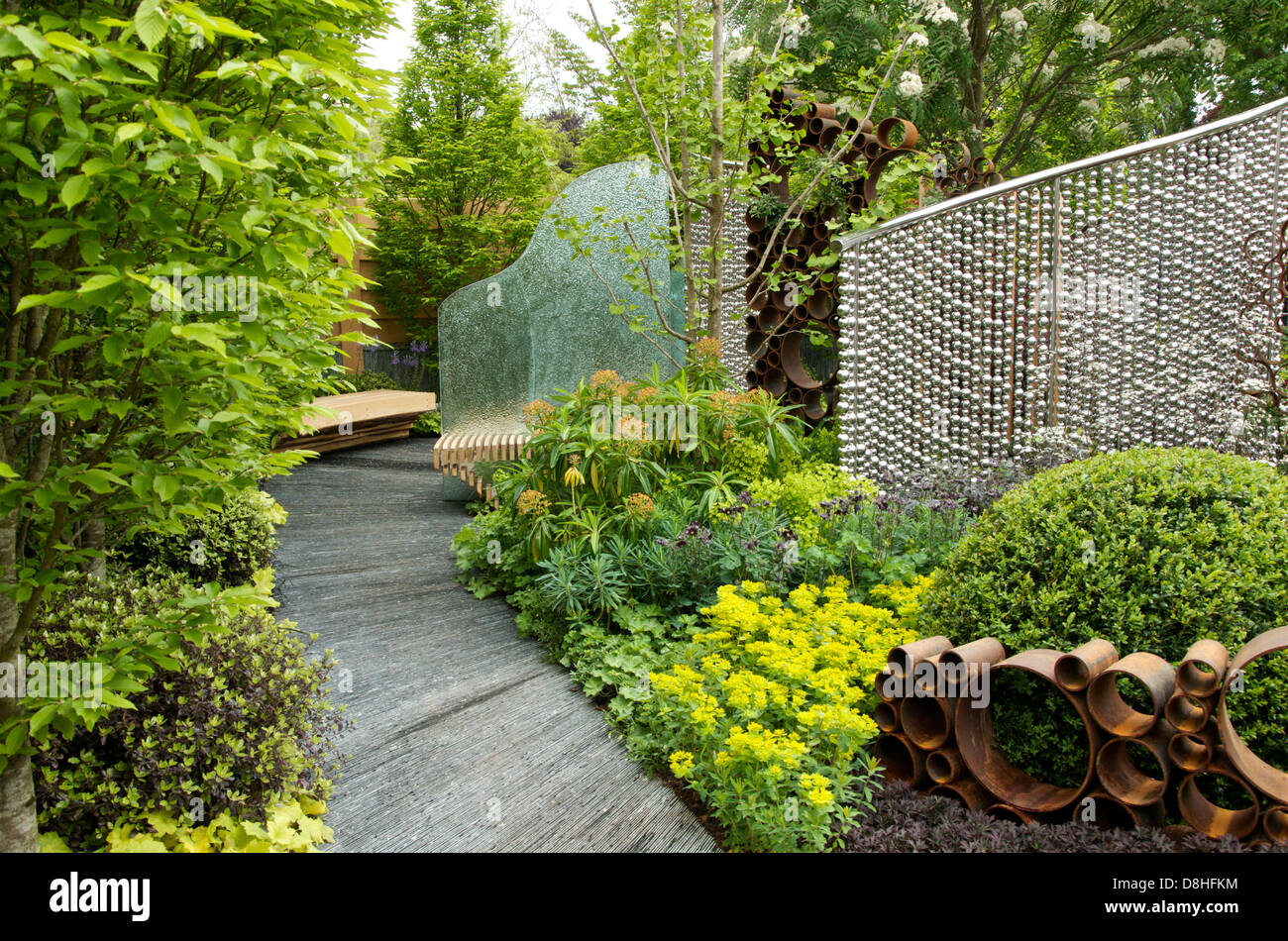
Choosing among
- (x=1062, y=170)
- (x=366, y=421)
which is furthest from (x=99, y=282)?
(x=366, y=421)

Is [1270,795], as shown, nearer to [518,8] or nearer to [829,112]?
[829,112]

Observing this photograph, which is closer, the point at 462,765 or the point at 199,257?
the point at 199,257

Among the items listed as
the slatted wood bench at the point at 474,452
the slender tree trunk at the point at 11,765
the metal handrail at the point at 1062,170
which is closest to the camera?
the slender tree trunk at the point at 11,765

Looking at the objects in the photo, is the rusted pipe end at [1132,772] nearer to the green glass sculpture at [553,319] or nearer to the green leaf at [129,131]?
the green leaf at [129,131]

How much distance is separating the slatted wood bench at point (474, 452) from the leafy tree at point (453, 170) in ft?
24.5

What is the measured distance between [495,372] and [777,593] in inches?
135

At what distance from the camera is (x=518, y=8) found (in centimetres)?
1402

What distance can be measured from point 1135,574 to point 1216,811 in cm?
69

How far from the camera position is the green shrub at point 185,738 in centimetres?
229

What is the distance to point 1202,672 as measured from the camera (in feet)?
7.43

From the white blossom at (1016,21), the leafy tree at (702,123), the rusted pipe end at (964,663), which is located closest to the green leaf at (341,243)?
the rusted pipe end at (964,663)

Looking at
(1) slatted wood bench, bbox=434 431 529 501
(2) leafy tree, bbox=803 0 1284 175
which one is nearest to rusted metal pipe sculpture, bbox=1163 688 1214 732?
(1) slatted wood bench, bbox=434 431 529 501

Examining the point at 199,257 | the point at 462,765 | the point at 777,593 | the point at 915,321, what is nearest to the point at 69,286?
the point at 199,257
